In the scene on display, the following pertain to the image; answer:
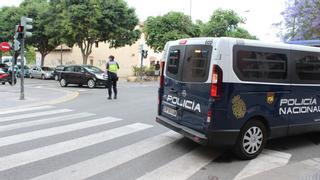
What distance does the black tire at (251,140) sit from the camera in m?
6.20

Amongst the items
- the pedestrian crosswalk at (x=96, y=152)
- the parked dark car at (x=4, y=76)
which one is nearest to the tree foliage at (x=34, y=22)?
the parked dark car at (x=4, y=76)

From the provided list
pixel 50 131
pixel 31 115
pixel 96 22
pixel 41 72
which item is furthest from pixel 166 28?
pixel 50 131

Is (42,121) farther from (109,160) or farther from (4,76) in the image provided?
(4,76)

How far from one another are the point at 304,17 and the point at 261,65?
19.5 meters

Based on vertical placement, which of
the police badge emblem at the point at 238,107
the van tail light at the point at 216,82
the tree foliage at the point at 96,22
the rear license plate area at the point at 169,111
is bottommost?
the rear license plate area at the point at 169,111

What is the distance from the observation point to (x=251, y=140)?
636 cm

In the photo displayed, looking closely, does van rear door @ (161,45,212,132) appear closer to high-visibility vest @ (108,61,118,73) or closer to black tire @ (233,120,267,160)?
black tire @ (233,120,267,160)

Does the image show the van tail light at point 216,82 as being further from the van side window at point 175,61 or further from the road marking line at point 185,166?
the road marking line at point 185,166

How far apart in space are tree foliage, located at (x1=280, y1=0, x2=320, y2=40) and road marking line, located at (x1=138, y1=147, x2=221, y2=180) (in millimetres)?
17696

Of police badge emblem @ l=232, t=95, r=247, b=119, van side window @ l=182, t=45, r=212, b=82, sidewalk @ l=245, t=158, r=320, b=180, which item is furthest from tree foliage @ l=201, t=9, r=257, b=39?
sidewalk @ l=245, t=158, r=320, b=180

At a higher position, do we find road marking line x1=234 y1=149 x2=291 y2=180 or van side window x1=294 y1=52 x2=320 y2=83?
van side window x1=294 y1=52 x2=320 y2=83

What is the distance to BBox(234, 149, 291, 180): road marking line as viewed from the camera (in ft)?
18.6

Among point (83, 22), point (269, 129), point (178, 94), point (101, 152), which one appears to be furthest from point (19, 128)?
point (83, 22)

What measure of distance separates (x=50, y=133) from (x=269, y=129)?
14.4 ft
